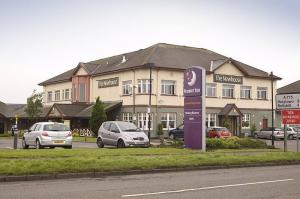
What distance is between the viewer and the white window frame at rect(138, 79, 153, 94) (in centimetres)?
5125

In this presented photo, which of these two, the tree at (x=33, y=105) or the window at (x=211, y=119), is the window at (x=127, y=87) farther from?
the tree at (x=33, y=105)

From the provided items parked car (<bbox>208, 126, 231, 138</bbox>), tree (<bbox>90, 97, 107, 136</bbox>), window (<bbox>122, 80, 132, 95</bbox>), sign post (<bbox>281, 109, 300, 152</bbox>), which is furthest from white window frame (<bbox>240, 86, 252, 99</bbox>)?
sign post (<bbox>281, 109, 300, 152</bbox>)

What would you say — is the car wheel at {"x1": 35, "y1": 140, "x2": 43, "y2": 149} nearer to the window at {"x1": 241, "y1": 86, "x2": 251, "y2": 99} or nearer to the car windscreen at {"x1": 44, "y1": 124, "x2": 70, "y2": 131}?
the car windscreen at {"x1": 44, "y1": 124, "x2": 70, "y2": 131}

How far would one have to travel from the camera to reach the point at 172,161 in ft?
59.3

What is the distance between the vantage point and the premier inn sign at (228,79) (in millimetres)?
56094

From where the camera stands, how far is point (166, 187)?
488 inches

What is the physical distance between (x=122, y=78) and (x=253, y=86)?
658 inches

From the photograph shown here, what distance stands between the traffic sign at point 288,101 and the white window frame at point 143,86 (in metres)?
25.7

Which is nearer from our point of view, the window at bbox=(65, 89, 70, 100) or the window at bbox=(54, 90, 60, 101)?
the window at bbox=(65, 89, 70, 100)

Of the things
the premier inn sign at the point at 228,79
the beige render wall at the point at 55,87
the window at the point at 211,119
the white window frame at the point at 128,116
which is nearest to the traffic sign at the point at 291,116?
the white window frame at the point at 128,116

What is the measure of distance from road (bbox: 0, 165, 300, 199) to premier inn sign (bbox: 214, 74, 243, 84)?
1599 inches

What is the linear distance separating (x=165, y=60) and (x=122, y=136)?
28.2 metres

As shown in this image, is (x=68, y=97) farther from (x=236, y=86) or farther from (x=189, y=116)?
(x=189, y=116)

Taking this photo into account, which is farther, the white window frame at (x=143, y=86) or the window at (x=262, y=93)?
the window at (x=262, y=93)
